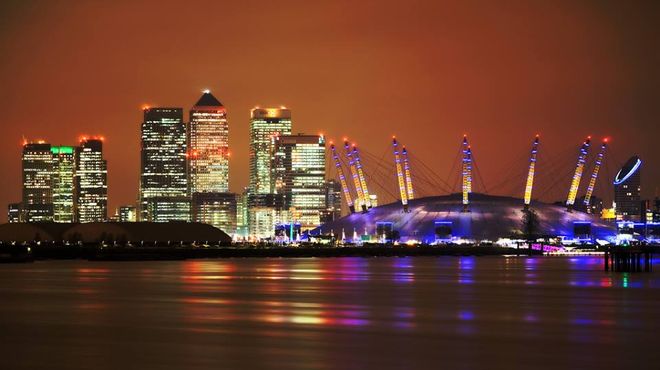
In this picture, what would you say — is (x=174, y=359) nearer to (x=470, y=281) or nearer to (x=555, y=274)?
(x=470, y=281)

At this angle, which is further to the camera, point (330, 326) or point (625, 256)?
point (625, 256)

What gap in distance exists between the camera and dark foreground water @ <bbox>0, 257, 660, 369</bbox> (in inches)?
1582

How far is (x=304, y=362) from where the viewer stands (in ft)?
130

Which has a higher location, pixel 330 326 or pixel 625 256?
pixel 625 256

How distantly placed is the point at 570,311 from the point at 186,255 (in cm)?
13607

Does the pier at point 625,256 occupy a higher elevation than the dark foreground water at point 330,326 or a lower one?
higher

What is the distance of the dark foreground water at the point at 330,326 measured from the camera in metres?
40.2

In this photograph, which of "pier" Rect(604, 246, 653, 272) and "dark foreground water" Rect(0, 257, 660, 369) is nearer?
"dark foreground water" Rect(0, 257, 660, 369)

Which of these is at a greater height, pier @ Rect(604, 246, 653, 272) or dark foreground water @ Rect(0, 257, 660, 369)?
pier @ Rect(604, 246, 653, 272)

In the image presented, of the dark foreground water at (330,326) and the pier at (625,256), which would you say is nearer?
the dark foreground water at (330,326)

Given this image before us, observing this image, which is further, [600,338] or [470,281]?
[470,281]

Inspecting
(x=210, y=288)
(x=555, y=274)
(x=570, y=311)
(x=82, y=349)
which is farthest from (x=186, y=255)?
(x=82, y=349)

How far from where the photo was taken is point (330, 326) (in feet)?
168

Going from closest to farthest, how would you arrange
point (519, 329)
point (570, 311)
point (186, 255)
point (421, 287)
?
point (519, 329) < point (570, 311) < point (421, 287) < point (186, 255)
